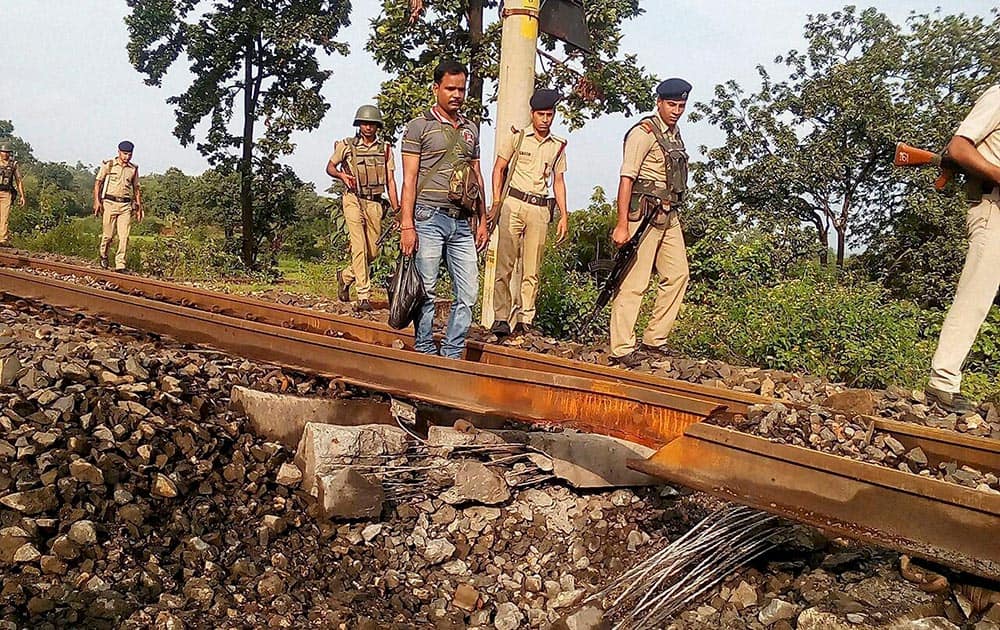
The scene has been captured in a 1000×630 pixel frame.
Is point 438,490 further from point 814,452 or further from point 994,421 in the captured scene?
point 994,421

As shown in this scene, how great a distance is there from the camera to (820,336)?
6.75m

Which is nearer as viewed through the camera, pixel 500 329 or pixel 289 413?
pixel 289 413

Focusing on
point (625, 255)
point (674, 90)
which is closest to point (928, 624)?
point (625, 255)

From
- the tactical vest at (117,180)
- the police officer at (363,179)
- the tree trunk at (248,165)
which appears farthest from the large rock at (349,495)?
the tree trunk at (248,165)

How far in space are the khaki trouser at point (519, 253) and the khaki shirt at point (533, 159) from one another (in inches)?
6.3

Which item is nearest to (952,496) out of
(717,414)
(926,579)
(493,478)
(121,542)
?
(926,579)

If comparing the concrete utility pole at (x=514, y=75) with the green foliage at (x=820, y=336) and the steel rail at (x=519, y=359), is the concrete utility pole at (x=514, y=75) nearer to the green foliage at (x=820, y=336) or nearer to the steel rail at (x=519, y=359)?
the steel rail at (x=519, y=359)

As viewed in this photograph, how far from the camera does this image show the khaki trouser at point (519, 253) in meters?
6.49

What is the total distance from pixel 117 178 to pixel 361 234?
5.45 metres

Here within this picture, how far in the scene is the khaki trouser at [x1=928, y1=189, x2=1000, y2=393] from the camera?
399 centimetres

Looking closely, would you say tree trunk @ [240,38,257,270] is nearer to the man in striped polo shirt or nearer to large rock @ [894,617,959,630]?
the man in striped polo shirt

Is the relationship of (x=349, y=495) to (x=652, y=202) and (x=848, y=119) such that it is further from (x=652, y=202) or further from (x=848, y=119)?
(x=848, y=119)

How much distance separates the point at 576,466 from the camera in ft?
11.5

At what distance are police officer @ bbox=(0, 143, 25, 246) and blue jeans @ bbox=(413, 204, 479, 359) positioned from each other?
12898 millimetres
